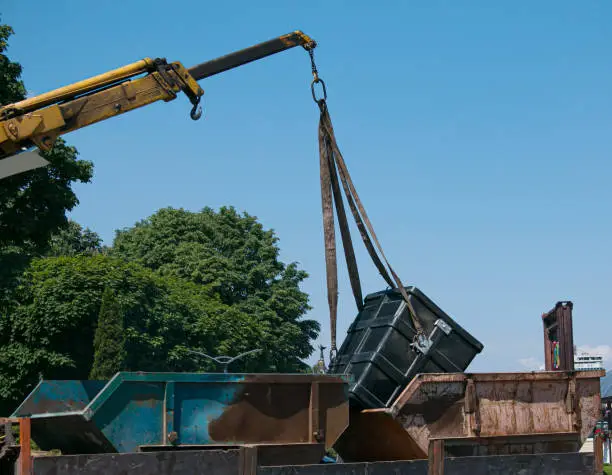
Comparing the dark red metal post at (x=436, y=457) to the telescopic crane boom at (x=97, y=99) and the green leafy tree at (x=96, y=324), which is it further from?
the green leafy tree at (x=96, y=324)

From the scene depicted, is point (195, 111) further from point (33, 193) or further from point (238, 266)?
point (238, 266)

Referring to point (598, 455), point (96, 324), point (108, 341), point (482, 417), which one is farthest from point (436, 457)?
point (96, 324)

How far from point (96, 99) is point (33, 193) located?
1340 centimetres

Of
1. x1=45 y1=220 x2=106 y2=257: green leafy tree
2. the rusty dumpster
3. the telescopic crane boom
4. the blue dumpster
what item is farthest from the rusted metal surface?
x1=45 y1=220 x2=106 y2=257: green leafy tree

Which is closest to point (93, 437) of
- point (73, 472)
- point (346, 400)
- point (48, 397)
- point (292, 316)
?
point (73, 472)

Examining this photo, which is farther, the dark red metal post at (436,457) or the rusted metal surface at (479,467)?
the dark red metal post at (436,457)

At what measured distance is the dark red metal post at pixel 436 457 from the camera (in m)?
10.1

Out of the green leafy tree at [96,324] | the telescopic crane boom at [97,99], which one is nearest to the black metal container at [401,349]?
the telescopic crane boom at [97,99]

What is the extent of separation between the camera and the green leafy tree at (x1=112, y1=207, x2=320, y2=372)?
177 ft

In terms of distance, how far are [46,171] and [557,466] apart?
59.8 ft

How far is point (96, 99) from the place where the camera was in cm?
1213

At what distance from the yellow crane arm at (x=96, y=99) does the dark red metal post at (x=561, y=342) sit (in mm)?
5930

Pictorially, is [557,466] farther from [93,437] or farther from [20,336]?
[20,336]

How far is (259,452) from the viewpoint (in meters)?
9.60
